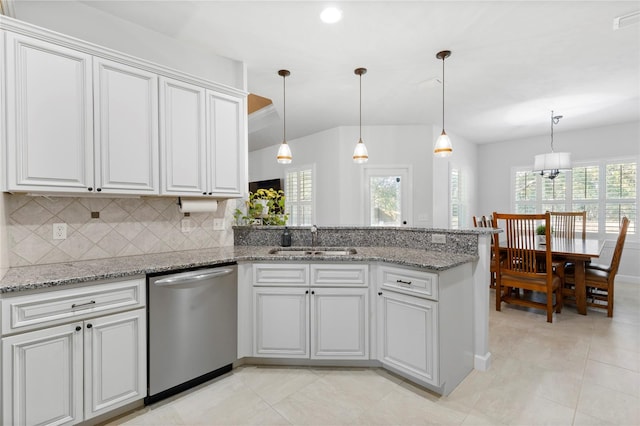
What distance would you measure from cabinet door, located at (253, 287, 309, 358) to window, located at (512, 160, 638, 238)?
5.71 meters

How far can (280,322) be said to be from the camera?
93.0 inches

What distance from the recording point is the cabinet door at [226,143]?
2531mm

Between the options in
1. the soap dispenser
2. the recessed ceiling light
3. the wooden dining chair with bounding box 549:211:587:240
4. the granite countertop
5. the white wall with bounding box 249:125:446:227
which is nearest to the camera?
the granite countertop

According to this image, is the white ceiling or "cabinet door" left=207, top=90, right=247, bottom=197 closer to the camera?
the white ceiling

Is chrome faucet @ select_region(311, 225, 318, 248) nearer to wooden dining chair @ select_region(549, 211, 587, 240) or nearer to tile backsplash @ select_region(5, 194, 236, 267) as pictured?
tile backsplash @ select_region(5, 194, 236, 267)

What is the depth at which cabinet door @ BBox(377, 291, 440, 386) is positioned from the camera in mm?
1989

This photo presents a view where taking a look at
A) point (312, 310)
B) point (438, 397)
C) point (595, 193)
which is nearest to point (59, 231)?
point (312, 310)

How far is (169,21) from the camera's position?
7.65ft

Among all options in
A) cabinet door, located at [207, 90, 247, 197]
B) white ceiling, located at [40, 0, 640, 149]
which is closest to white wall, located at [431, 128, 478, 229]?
white ceiling, located at [40, 0, 640, 149]

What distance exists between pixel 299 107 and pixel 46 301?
3537 millimetres

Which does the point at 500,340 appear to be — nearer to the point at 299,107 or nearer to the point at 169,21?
the point at 299,107

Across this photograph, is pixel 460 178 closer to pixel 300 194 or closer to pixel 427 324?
pixel 300 194

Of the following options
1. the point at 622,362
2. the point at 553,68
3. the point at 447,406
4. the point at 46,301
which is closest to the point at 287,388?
the point at 447,406

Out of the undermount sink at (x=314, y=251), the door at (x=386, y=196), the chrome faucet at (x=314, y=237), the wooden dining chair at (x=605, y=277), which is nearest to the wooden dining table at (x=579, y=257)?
the wooden dining chair at (x=605, y=277)
